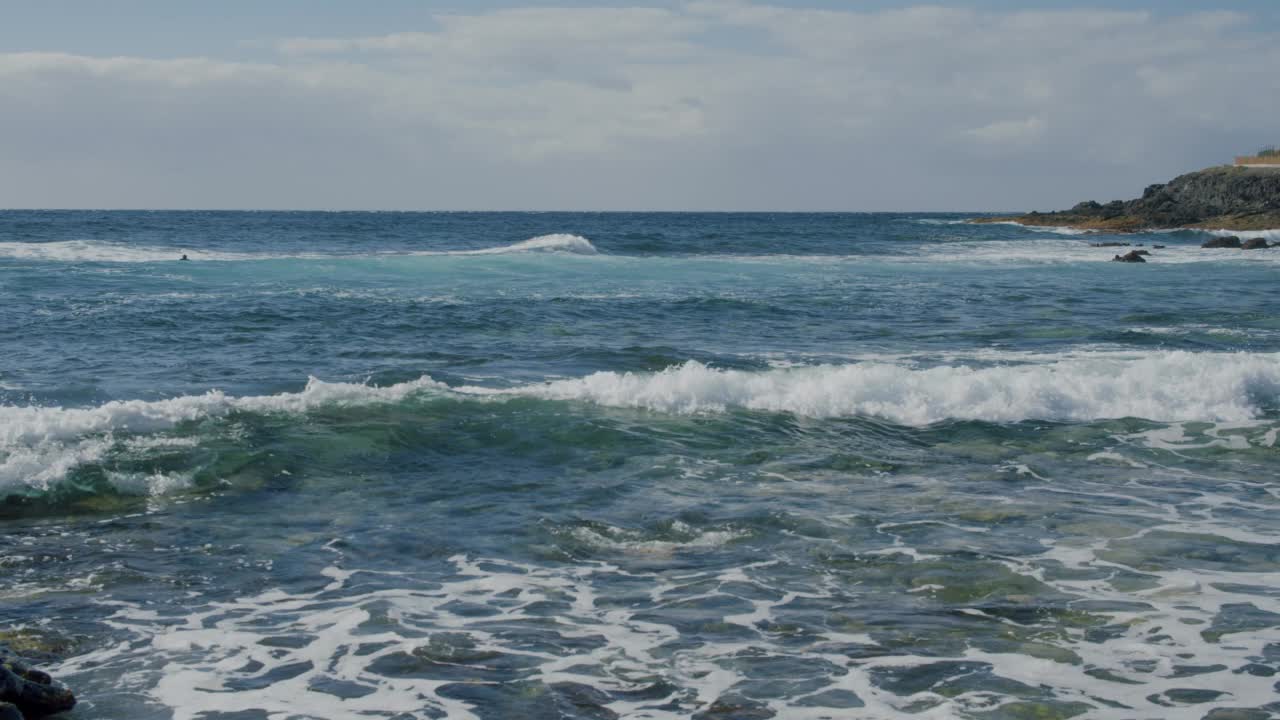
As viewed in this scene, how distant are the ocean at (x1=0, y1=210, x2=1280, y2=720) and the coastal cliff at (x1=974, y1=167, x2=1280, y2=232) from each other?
58220 mm

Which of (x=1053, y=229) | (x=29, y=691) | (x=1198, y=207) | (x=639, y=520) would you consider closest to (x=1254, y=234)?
(x=1053, y=229)

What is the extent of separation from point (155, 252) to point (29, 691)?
41.2 meters

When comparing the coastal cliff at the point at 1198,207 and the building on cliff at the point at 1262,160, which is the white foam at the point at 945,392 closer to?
the coastal cliff at the point at 1198,207

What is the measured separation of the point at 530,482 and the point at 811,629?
13.4ft

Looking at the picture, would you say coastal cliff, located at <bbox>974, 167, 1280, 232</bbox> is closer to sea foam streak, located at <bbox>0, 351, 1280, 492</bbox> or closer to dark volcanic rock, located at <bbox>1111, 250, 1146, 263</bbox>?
dark volcanic rock, located at <bbox>1111, 250, 1146, 263</bbox>

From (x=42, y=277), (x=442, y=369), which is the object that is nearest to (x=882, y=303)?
(x=442, y=369)

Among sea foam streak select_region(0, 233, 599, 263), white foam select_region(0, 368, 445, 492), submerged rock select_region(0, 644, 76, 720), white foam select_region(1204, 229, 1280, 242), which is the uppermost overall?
white foam select_region(1204, 229, 1280, 242)

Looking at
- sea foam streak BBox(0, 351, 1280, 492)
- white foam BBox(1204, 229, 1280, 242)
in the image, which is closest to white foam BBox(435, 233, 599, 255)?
sea foam streak BBox(0, 351, 1280, 492)

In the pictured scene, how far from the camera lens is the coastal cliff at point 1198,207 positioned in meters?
72.7

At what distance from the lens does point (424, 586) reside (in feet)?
23.6

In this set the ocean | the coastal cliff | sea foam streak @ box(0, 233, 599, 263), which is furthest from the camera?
the coastal cliff

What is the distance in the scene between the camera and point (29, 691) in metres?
5.13

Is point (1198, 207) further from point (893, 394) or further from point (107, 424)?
point (107, 424)

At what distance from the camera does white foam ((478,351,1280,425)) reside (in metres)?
13.0
